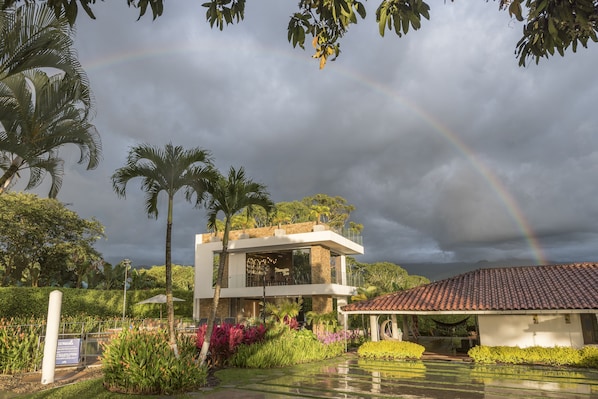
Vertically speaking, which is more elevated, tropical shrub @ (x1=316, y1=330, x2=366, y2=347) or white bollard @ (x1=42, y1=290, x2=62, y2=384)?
white bollard @ (x1=42, y1=290, x2=62, y2=384)

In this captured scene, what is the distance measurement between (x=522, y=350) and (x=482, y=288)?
388 cm

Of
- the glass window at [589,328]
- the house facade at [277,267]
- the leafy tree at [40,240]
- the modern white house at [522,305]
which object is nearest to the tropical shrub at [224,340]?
the modern white house at [522,305]

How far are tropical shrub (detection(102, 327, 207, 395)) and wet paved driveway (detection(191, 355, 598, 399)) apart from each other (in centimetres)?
64

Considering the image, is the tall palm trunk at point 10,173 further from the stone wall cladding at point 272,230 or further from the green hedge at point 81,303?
the stone wall cladding at point 272,230

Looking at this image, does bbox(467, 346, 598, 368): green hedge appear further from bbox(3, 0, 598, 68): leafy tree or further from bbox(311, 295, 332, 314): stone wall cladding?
bbox(3, 0, 598, 68): leafy tree

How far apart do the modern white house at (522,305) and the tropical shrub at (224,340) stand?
6.42m

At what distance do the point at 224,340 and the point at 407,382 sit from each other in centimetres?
658

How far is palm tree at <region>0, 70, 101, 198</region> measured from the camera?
8883mm

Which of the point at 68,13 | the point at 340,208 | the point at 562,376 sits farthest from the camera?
the point at 340,208

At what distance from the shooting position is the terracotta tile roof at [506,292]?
1684 centimetres

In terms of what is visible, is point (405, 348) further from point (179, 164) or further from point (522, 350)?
point (179, 164)

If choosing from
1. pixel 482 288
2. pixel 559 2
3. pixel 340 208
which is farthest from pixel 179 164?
pixel 340 208

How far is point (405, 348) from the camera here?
18281mm

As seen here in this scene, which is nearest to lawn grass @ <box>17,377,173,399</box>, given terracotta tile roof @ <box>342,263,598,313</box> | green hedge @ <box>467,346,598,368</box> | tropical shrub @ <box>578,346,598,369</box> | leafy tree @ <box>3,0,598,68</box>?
leafy tree @ <box>3,0,598,68</box>
